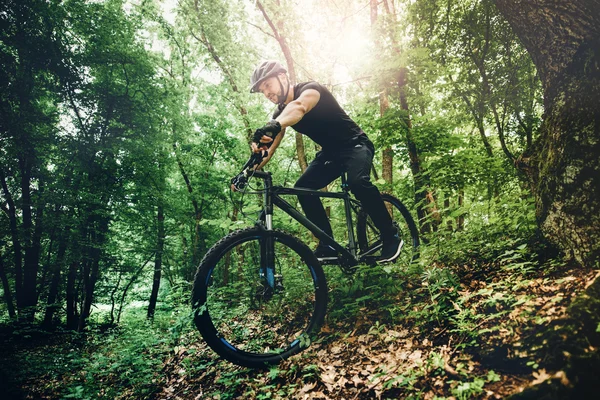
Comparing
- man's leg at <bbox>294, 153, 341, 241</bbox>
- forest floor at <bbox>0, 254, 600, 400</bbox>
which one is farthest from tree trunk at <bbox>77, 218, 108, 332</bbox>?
man's leg at <bbox>294, 153, 341, 241</bbox>

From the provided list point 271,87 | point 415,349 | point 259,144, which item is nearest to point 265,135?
point 259,144

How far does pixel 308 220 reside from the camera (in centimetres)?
316

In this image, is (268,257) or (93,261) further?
(93,261)

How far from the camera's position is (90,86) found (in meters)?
13.0

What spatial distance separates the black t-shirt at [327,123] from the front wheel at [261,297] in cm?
129

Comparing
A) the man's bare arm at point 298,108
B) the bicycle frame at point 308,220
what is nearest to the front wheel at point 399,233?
the bicycle frame at point 308,220

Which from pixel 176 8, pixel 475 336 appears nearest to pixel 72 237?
pixel 176 8

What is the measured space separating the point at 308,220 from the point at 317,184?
595mm

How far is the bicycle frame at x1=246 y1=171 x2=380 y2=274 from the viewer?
285 cm

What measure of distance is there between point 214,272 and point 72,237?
536 inches

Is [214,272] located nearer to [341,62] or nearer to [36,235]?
[341,62]

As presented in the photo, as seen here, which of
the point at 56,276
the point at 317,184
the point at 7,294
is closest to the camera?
the point at 317,184

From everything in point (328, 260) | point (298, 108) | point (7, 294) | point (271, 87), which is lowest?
point (328, 260)

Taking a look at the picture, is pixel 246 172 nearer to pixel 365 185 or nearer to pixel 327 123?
pixel 327 123
